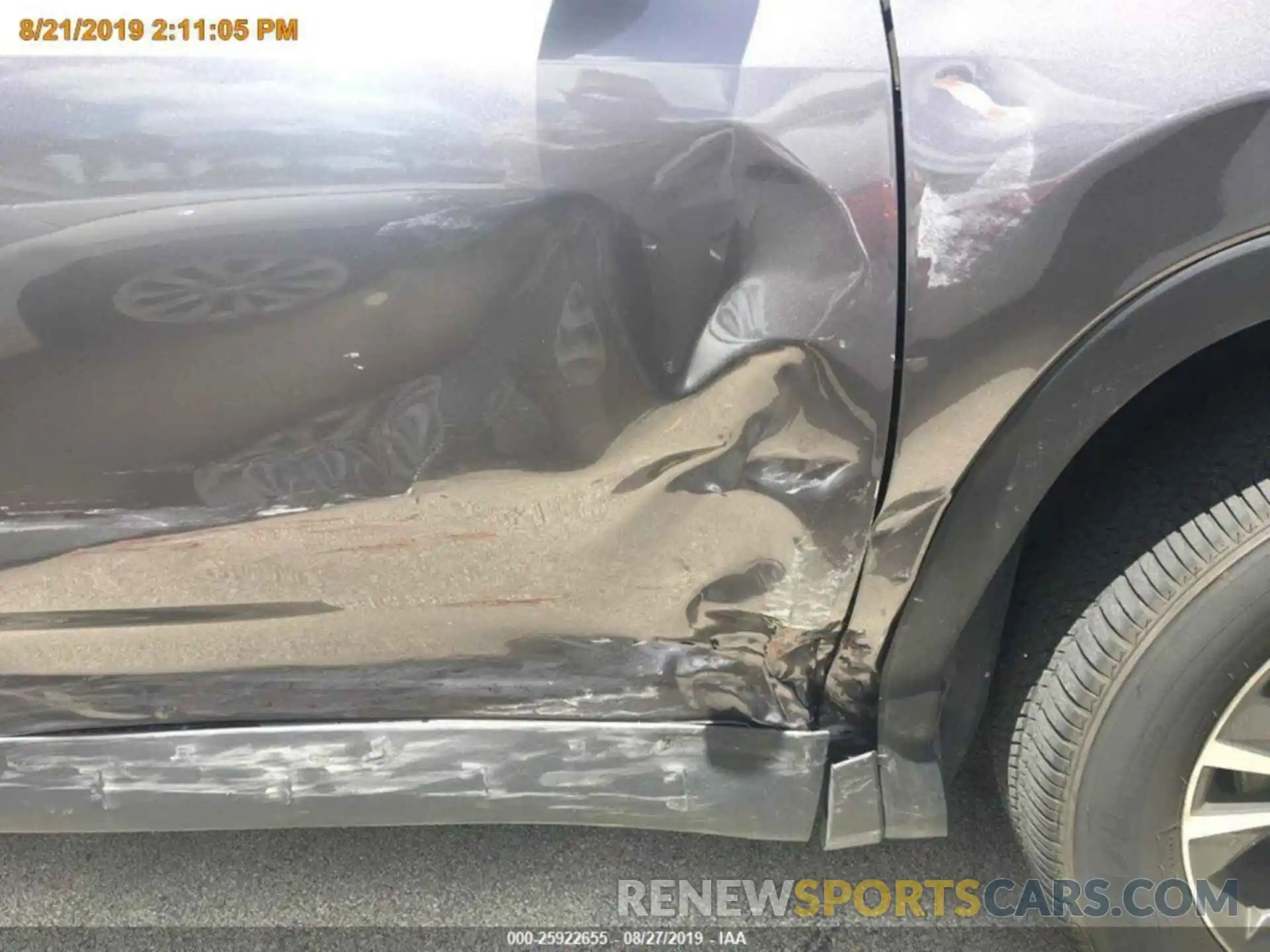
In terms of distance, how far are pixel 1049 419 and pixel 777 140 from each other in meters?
0.46

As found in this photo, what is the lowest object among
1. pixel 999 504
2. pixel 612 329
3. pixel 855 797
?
pixel 855 797

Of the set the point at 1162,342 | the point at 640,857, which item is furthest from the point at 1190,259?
the point at 640,857

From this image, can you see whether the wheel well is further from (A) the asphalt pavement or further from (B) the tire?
(A) the asphalt pavement

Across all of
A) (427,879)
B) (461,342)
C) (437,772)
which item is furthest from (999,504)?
(427,879)

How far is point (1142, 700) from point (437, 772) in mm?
990

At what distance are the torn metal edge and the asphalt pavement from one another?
0.40m

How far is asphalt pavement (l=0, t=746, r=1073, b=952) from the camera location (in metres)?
1.78

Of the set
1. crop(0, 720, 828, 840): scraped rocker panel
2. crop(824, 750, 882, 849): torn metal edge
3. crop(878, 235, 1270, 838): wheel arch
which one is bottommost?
crop(824, 750, 882, 849): torn metal edge

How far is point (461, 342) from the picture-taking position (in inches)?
46.6

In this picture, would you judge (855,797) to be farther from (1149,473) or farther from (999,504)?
(1149,473)

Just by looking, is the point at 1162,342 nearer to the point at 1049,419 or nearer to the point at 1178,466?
the point at 1049,419

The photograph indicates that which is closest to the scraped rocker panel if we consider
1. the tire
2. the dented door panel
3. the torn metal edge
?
the torn metal edge

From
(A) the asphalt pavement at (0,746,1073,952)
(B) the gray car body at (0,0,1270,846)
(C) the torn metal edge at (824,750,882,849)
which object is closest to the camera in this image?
(B) the gray car body at (0,0,1270,846)

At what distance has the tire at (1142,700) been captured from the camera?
4.09ft
